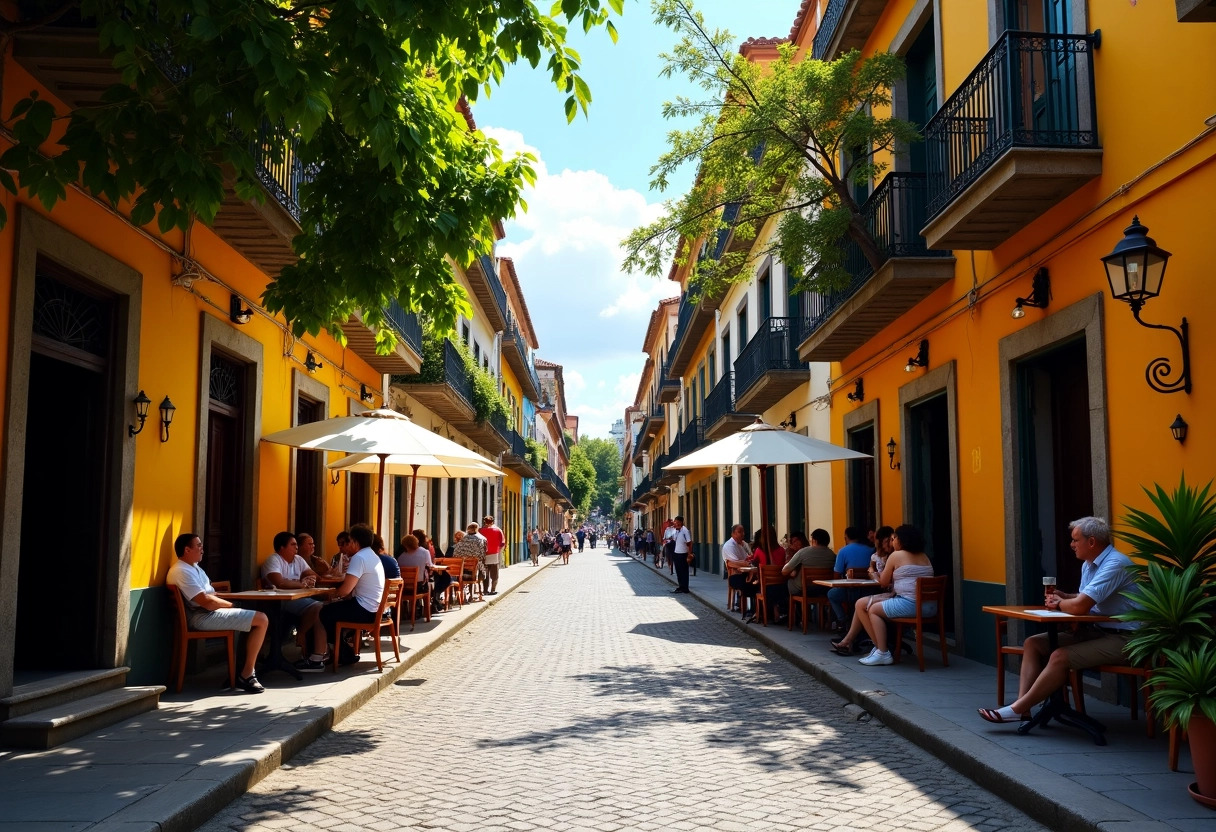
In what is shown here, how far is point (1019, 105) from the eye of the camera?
7.74 meters

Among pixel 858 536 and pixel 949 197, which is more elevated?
pixel 949 197

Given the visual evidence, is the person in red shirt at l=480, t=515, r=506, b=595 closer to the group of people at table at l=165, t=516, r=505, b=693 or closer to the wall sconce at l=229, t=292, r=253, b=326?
the group of people at table at l=165, t=516, r=505, b=693

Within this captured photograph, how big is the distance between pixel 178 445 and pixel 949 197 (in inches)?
281

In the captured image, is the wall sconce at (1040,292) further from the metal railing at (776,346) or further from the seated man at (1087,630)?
the metal railing at (776,346)

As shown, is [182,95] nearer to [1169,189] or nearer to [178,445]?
[178,445]

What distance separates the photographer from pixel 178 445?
8.63m

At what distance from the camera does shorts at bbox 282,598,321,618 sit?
932 cm

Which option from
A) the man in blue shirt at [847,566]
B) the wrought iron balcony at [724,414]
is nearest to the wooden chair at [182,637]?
the man in blue shirt at [847,566]

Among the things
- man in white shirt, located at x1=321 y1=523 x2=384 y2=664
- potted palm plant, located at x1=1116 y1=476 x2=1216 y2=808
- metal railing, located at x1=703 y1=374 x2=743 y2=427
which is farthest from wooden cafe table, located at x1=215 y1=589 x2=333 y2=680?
metal railing, located at x1=703 y1=374 x2=743 y2=427

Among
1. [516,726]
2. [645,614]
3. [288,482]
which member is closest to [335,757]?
[516,726]

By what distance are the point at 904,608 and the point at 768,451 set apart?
3.58 metres

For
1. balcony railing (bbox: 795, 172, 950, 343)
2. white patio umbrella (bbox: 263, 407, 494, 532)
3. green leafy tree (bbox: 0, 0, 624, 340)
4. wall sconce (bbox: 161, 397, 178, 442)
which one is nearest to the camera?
green leafy tree (bbox: 0, 0, 624, 340)

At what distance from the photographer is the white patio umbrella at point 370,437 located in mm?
10086

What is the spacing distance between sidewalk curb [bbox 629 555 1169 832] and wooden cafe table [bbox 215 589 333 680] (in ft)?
15.2
